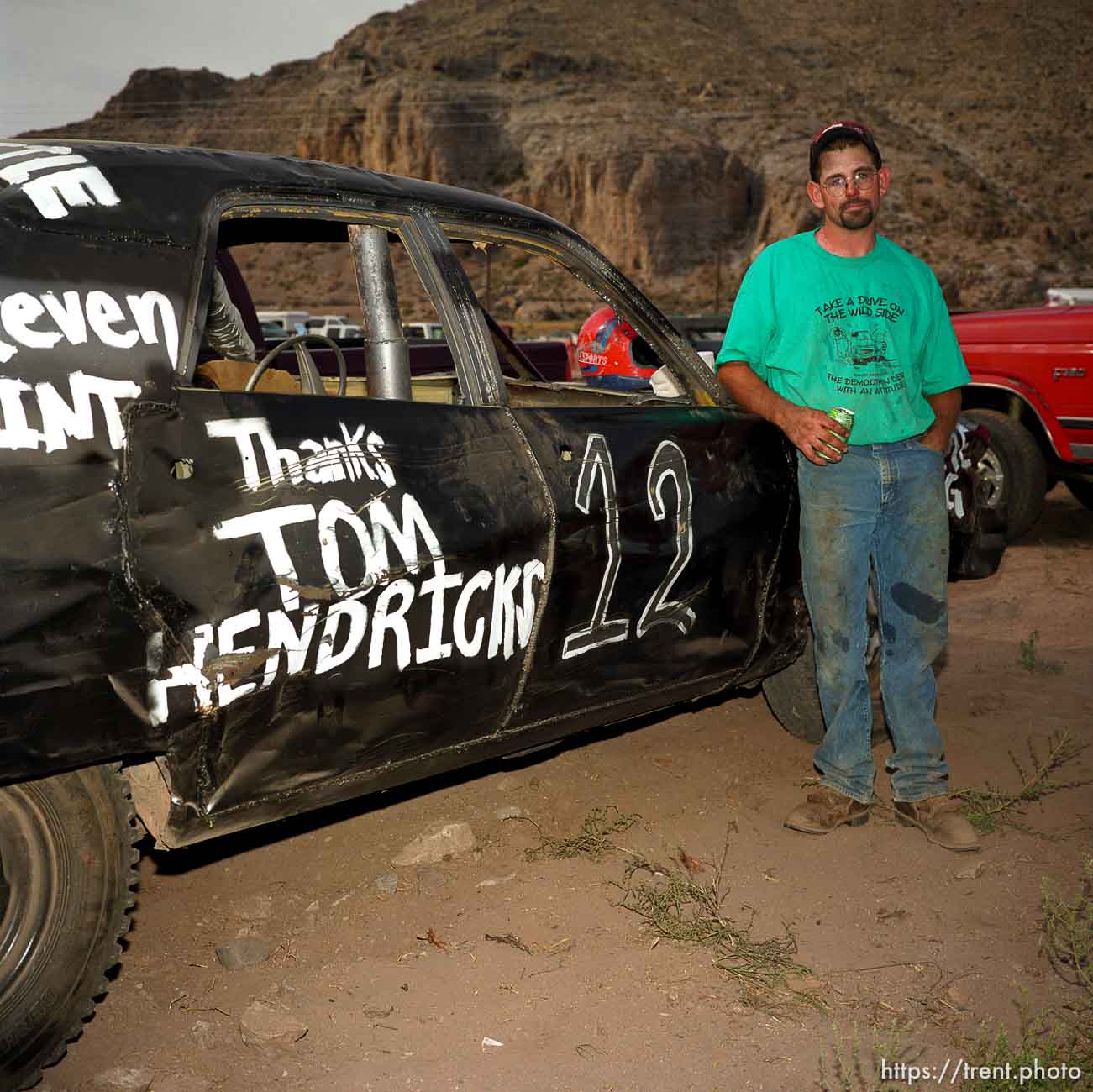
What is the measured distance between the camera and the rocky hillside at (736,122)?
174ft

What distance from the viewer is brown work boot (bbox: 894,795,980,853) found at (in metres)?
3.56

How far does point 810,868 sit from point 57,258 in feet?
8.53

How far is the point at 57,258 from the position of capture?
2.21 m

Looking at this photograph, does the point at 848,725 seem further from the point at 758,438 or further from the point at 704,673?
the point at 758,438

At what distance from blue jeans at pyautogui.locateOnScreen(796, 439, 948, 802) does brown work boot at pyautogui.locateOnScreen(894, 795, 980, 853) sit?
4 cm

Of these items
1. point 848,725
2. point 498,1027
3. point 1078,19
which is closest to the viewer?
point 498,1027

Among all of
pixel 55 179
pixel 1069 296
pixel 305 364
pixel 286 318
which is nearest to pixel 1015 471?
pixel 305 364

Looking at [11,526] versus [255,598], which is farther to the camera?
[255,598]

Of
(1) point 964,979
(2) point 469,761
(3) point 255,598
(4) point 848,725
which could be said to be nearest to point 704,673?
(4) point 848,725

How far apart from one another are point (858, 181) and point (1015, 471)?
498 cm

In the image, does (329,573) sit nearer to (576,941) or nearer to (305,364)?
(305,364)

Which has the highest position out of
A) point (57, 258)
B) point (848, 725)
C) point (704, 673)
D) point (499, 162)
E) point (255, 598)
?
point (499, 162)

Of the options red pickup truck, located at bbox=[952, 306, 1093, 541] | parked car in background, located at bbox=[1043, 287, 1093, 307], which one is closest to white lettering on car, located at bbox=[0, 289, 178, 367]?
red pickup truck, located at bbox=[952, 306, 1093, 541]

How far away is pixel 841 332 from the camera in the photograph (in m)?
3.46
